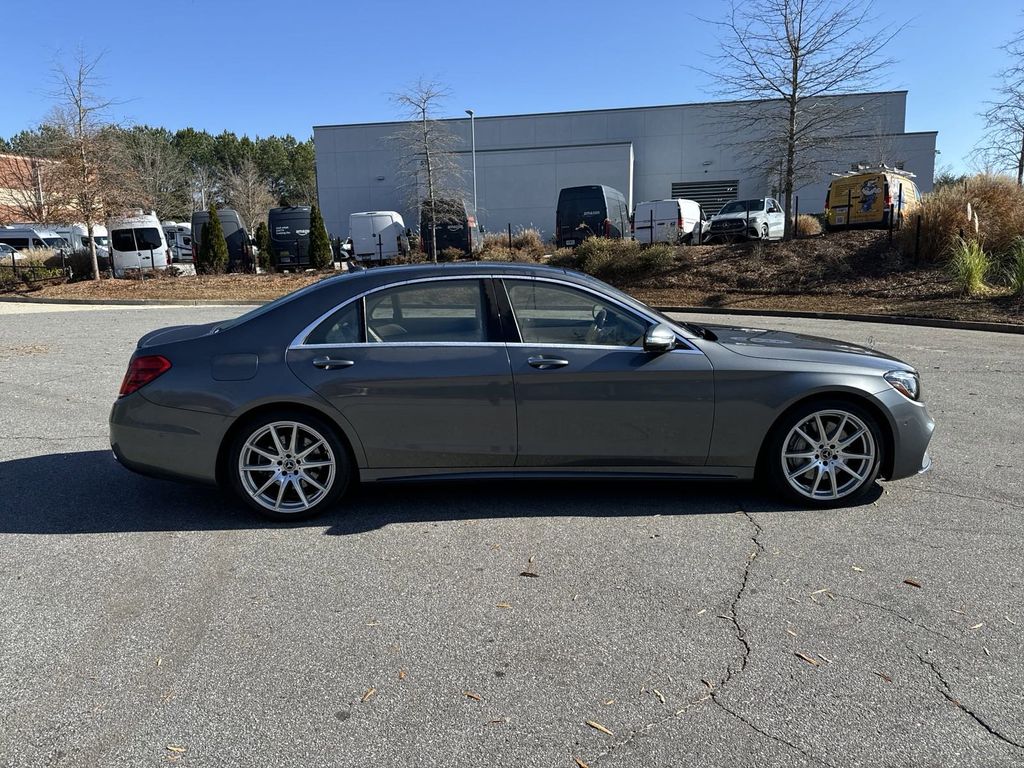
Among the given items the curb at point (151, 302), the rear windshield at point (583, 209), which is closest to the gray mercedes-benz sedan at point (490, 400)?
the curb at point (151, 302)

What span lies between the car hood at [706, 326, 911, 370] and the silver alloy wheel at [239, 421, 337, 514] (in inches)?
101

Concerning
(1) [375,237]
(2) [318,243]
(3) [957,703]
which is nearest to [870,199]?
(1) [375,237]

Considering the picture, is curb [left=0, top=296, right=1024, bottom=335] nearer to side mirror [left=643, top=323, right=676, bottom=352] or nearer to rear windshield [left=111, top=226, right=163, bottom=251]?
rear windshield [left=111, top=226, right=163, bottom=251]

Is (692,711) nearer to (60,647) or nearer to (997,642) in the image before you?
(997,642)

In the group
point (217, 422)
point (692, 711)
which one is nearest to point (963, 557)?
point (692, 711)

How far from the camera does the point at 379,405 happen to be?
14.2 feet

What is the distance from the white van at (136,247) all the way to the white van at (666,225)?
59.9 feet

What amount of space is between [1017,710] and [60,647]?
147 inches

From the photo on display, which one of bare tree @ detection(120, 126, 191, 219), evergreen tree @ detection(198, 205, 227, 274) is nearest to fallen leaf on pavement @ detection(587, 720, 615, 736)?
evergreen tree @ detection(198, 205, 227, 274)

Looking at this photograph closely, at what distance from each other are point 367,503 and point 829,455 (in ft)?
9.57

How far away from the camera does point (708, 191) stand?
46156 millimetres

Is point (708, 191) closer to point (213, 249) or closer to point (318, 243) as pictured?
point (318, 243)

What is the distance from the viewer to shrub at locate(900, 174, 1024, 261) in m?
18.0

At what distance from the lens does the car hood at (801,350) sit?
4.51 metres
